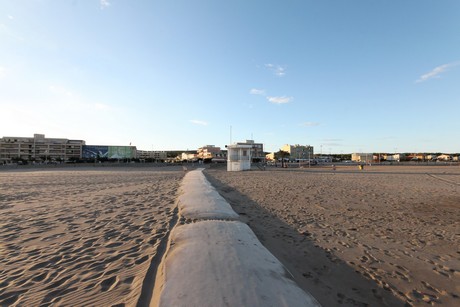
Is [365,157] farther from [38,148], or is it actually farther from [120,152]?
[38,148]

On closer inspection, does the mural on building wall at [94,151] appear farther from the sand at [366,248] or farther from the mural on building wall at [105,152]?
the sand at [366,248]

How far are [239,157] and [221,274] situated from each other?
104 ft

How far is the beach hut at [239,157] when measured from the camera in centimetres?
3459

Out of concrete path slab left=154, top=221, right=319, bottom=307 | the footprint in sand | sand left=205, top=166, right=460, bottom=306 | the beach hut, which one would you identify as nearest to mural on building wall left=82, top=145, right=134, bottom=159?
the beach hut

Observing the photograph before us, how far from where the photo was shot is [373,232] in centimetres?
643

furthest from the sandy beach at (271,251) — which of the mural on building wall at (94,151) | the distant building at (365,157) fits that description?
the mural on building wall at (94,151)

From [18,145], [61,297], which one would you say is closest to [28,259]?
[61,297]

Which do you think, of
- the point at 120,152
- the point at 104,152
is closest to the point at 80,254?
the point at 120,152

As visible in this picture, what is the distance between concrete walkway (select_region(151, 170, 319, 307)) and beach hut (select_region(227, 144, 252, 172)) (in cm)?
2894

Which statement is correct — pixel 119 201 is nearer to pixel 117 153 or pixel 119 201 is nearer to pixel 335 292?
pixel 335 292

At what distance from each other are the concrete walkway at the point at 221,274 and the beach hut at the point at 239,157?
1139 inches

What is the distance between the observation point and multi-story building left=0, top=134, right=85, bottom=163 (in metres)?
93.8

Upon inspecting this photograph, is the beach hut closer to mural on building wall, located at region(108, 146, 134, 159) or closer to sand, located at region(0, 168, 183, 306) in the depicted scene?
sand, located at region(0, 168, 183, 306)

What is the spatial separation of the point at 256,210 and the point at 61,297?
6745mm
